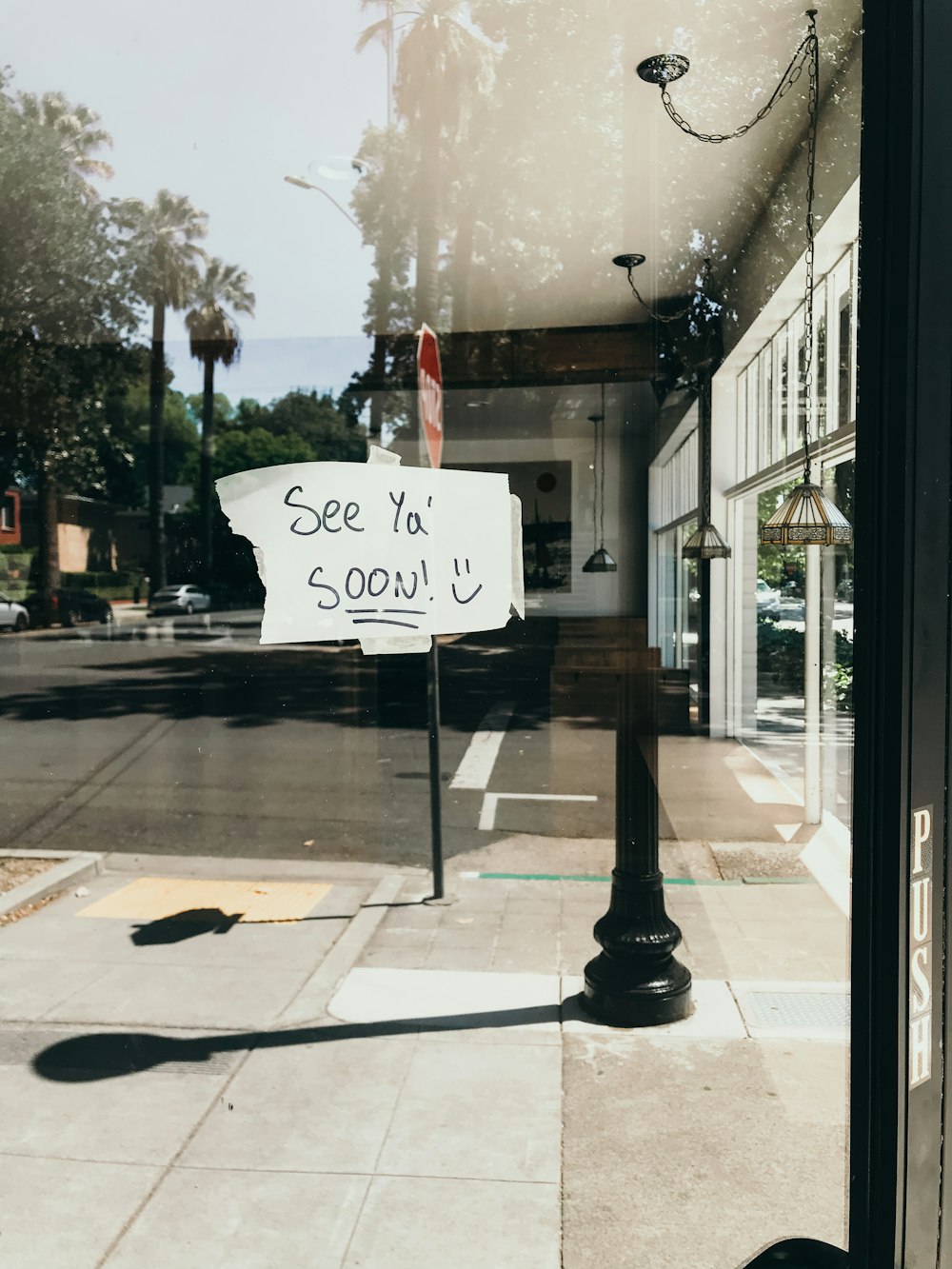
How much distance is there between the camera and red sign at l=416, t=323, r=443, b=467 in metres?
3.07

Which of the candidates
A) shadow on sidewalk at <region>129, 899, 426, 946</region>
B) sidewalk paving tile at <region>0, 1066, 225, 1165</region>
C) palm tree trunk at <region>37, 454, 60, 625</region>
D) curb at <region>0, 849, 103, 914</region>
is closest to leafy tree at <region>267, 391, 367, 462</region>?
palm tree trunk at <region>37, 454, 60, 625</region>

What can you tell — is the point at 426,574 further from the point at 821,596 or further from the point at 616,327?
the point at 821,596

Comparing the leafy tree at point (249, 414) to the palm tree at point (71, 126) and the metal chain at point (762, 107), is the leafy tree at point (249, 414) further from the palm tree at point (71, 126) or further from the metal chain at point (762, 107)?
the metal chain at point (762, 107)

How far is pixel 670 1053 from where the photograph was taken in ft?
11.1

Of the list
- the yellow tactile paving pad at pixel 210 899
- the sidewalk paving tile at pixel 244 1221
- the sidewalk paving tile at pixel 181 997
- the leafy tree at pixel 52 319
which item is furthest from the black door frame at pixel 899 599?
the yellow tactile paving pad at pixel 210 899

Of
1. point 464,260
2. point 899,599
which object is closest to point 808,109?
point 464,260

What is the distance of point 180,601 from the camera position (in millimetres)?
3367

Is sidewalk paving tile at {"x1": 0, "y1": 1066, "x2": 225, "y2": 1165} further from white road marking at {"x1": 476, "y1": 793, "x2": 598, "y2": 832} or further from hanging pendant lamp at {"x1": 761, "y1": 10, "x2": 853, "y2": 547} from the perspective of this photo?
white road marking at {"x1": 476, "y1": 793, "x2": 598, "y2": 832}

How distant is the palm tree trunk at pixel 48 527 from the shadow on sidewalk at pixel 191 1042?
5.39ft

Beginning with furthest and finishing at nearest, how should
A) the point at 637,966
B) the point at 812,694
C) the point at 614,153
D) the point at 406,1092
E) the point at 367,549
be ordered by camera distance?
1. the point at 812,694
2. the point at 614,153
3. the point at 637,966
4. the point at 406,1092
5. the point at 367,549

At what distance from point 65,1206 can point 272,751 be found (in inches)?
246

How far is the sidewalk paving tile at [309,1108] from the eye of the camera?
2777 millimetres

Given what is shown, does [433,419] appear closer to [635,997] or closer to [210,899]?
[635,997]

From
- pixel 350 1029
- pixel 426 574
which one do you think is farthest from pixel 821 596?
pixel 426 574
